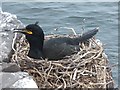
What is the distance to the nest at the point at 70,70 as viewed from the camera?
542cm

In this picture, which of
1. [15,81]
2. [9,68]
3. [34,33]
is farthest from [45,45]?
[15,81]

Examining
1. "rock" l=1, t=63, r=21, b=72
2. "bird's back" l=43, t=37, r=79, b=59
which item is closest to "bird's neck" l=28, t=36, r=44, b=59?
"bird's back" l=43, t=37, r=79, b=59

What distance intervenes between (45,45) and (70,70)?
603 millimetres

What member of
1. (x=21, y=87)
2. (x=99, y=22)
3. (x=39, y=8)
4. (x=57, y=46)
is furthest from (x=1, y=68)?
(x=39, y=8)

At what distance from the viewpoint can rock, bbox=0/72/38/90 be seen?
4.70 meters

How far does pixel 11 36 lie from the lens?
20.7 feet

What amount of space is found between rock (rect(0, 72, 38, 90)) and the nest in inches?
20.8

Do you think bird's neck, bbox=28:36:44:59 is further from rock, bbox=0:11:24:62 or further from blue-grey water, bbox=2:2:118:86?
blue-grey water, bbox=2:2:118:86

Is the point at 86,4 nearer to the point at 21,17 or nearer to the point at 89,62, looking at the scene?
the point at 21,17

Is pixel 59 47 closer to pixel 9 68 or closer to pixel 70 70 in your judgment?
pixel 70 70

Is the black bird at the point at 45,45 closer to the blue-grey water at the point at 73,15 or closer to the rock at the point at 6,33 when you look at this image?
the rock at the point at 6,33

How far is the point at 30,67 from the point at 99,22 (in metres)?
4.30

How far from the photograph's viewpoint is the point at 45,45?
240 inches

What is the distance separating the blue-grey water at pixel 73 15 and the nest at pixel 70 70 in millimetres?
2938
